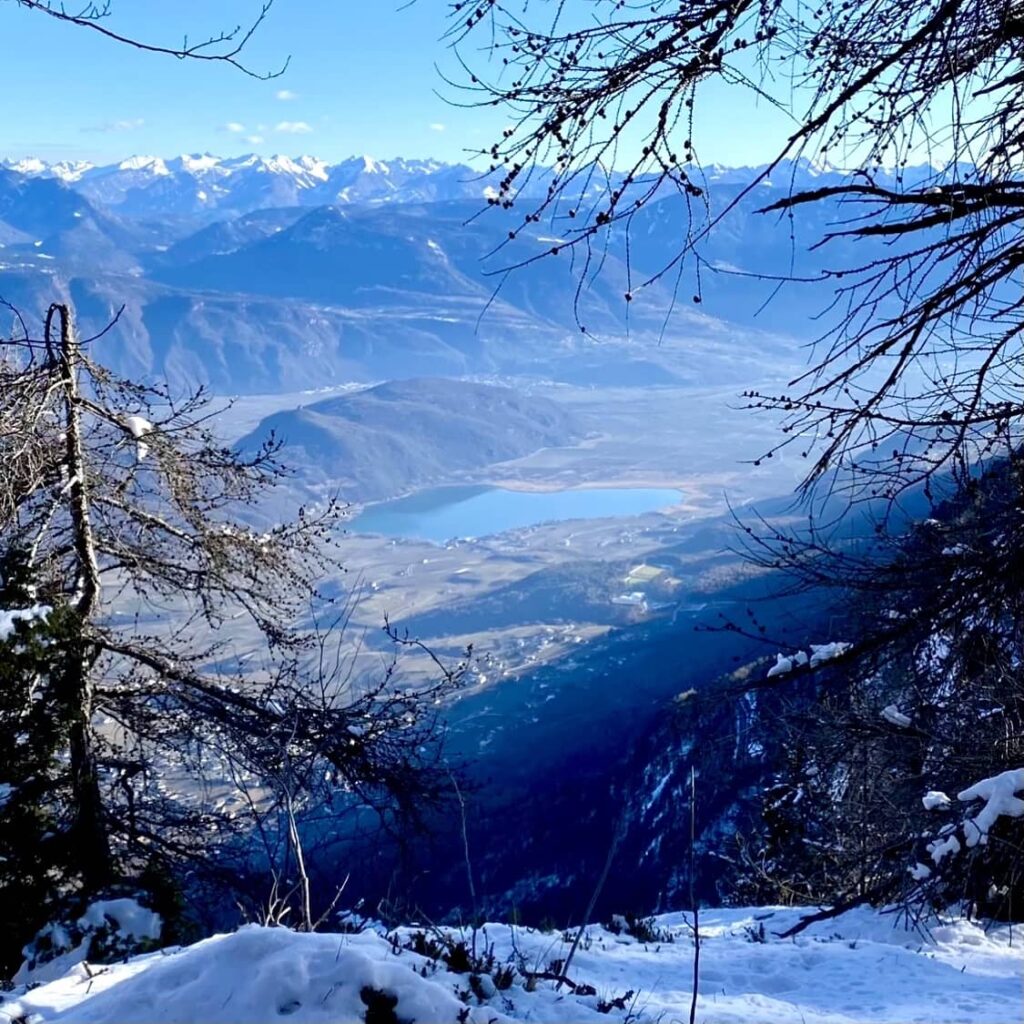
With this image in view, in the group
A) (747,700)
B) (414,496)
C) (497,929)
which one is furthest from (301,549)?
(414,496)

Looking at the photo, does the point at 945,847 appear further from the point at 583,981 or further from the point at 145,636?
the point at 145,636

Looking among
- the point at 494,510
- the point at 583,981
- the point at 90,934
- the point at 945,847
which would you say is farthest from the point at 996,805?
the point at 494,510

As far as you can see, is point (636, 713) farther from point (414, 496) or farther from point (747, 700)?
point (414, 496)

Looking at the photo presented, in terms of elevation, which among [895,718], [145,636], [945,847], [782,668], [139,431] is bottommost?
[945,847]

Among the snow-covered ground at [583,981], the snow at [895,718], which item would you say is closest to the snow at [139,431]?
the snow-covered ground at [583,981]

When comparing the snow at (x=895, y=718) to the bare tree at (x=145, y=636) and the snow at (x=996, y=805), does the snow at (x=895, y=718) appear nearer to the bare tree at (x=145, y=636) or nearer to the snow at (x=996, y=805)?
the snow at (x=996, y=805)

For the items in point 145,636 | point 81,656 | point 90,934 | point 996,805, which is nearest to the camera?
point 996,805
